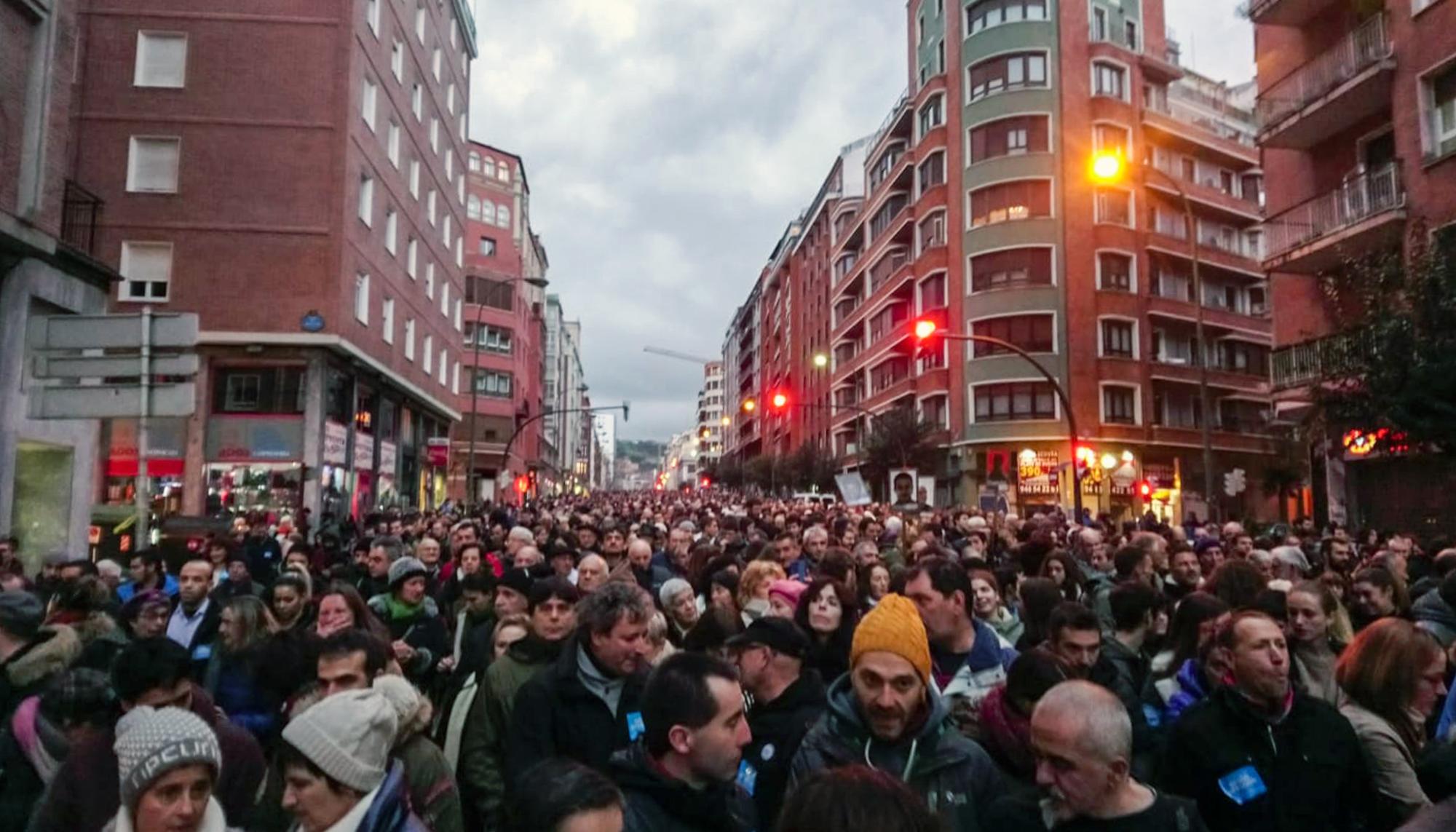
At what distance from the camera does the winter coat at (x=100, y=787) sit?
3.36 m

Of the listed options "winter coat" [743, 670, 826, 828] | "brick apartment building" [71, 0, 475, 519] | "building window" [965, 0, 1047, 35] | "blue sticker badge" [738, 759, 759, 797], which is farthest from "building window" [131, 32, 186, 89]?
"building window" [965, 0, 1047, 35]

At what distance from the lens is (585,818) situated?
7.65 ft

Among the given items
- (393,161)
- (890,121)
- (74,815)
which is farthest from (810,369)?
(74,815)

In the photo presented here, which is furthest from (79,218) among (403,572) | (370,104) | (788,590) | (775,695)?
(775,695)

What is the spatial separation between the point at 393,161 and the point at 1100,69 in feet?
103

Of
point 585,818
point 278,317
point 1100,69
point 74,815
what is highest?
point 1100,69

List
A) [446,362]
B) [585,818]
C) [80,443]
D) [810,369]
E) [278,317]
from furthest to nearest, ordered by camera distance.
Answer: [810,369] → [446,362] → [278,317] → [80,443] → [585,818]

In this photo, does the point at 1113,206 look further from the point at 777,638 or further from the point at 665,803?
the point at 665,803

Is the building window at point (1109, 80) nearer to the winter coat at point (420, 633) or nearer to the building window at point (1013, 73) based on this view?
the building window at point (1013, 73)

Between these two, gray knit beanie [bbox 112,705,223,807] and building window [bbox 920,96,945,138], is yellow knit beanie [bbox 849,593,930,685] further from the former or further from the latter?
building window [bbox 920,96,945,138]

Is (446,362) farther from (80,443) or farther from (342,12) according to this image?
(80,443)

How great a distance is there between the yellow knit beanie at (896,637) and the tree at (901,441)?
40.4 metres

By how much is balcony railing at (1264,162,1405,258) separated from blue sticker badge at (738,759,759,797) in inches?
818

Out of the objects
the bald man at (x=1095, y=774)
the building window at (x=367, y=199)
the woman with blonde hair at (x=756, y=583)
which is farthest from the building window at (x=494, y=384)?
the bald man at (x=1095, y=774)
